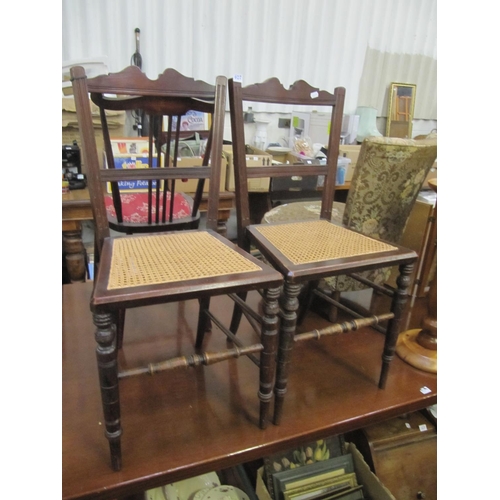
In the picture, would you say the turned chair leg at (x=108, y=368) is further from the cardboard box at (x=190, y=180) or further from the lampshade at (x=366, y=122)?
the lampshade at (x=366, y=122)

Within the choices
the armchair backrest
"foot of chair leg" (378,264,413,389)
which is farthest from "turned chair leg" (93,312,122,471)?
the armchair backrest

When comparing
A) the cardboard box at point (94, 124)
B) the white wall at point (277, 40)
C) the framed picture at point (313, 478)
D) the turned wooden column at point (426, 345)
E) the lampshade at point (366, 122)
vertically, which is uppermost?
the white wall at point (277, 40)

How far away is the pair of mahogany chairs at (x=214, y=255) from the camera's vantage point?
2.52 ft

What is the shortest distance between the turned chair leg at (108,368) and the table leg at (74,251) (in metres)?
1.18

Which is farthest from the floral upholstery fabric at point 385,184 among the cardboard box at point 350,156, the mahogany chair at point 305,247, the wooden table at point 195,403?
the cardboard box at point 350,156

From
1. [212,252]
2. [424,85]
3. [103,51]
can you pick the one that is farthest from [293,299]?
[424,85]

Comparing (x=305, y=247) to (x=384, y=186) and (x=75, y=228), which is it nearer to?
(x=384, y=186)

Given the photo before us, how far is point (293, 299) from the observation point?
89 centimetres

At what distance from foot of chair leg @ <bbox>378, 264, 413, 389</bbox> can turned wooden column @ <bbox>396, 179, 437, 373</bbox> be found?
209mm

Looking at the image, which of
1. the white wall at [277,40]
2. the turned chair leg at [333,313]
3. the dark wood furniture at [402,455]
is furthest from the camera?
the white wall at [277,40]
